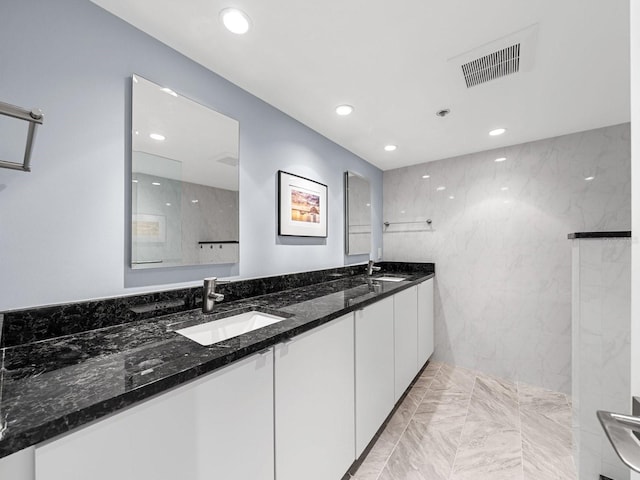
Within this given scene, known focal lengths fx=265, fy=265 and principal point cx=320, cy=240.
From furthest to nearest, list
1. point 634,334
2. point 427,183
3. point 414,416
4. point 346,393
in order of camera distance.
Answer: point 427,183 → point 414,416 → point 346,393 → point 634,334

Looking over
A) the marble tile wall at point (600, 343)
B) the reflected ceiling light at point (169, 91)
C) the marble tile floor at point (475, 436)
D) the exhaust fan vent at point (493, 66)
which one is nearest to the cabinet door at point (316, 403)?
the marble tile floor at point (475, 436)

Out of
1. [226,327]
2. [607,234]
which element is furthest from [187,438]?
[607,234]

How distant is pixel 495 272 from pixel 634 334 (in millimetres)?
2523

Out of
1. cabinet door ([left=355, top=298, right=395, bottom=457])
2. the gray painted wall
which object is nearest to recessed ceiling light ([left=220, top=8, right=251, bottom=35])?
the gray painted wall

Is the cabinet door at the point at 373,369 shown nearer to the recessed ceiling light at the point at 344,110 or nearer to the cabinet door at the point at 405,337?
the cabinet door at the point at 405,337

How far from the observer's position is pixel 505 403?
221 cm

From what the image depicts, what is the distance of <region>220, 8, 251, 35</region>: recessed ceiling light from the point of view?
3.71 ft

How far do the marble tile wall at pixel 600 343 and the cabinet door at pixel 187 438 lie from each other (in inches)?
62.8

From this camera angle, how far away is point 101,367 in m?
0.74

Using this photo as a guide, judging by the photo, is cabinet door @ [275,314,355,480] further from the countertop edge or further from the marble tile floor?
the countertop edge

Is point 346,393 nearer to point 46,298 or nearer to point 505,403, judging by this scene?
point 46,298

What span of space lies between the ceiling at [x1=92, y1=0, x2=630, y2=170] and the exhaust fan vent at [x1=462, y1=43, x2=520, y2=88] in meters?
0.04

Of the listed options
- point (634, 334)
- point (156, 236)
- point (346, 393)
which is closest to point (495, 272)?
point (346, 393)

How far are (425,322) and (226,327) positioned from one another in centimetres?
213
